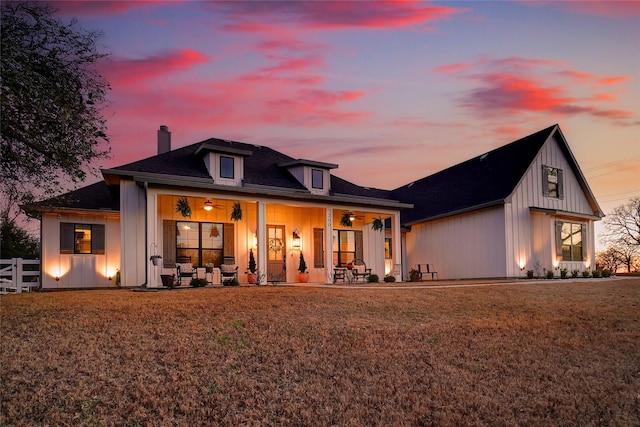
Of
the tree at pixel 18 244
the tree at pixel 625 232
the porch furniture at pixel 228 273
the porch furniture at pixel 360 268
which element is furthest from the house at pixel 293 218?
the tree at pixel 625 232

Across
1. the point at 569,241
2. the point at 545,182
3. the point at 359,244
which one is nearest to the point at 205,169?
the point at 359,244

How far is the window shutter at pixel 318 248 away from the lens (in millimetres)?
19922

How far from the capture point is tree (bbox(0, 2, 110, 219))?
924cm

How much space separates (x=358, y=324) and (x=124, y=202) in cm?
1010

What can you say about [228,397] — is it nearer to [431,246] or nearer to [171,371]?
[171,371]

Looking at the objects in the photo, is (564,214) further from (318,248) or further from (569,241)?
(318,248)

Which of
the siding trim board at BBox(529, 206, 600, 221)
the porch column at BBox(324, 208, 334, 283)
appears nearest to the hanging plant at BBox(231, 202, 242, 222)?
the porch column at BBox(324, 208, 334, 283)

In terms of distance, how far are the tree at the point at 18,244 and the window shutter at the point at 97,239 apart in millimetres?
14475

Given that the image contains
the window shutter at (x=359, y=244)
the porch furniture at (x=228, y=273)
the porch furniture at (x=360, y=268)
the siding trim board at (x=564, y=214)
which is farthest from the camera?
the siding trim board at (x=564, y=214)

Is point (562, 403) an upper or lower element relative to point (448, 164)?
lower

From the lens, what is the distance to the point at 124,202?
15.9 metres

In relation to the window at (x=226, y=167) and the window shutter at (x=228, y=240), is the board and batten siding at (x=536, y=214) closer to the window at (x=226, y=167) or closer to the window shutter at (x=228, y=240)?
the window shutter at (x=228, y=240)

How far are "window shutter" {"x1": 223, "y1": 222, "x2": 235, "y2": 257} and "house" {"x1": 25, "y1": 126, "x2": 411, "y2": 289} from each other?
37 mm

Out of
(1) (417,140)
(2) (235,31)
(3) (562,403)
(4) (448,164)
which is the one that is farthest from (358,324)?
(4) (448,164)
